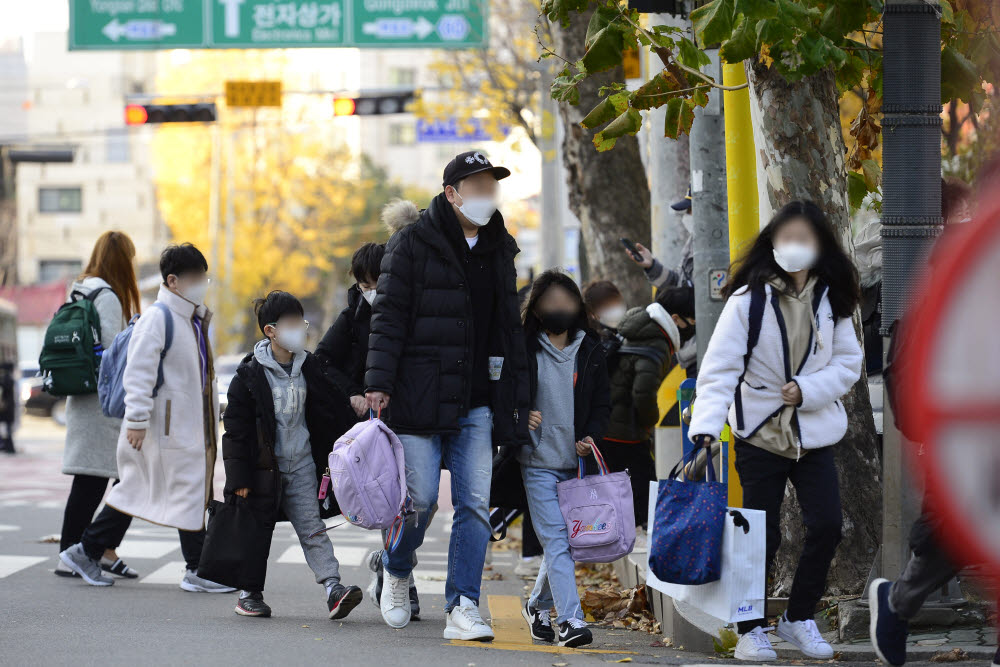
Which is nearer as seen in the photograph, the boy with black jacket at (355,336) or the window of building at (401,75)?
the boy with black jacket at (355,336)

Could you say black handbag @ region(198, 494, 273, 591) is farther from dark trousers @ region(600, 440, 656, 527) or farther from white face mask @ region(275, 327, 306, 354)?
dark trousers @ region(600, 440, 656, 527)

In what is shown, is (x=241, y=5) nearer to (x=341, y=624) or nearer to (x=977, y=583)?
(x=341, y=624)

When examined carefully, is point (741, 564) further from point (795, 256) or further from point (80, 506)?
point (80, 506)

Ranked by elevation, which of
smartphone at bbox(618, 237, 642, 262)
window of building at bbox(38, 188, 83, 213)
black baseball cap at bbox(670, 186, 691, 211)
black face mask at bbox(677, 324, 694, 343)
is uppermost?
window of building at bbox(38, 188, 83, 213)

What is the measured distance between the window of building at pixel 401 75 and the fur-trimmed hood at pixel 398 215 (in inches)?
3215

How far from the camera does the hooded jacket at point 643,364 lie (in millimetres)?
8383

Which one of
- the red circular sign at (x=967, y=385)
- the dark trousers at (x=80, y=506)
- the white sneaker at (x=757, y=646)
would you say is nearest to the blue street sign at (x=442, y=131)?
the dark trousers at (x=80, y=506)

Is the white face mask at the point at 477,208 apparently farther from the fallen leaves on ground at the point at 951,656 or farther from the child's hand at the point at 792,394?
the fallen leaves on ground at the point at 951,656

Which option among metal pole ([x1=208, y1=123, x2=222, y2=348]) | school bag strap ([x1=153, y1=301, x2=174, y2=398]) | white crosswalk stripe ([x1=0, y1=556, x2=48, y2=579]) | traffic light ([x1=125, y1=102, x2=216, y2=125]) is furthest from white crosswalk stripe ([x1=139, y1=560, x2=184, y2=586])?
metal pole ([x1=208, y1=123, x2=222, y2=348])

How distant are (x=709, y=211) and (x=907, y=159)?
102 inches

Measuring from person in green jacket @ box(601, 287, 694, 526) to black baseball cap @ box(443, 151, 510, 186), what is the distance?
2.40 m

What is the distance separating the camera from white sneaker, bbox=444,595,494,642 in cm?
603

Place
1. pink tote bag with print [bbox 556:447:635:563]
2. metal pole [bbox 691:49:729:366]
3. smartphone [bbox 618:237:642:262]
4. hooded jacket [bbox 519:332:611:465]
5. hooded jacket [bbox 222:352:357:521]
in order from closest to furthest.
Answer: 1. pink tote bag with print [bbox 556:447:635:563]
2. hooded jacket [bbox 519:332:611:465]
3. hooded jacket [bbox 222:352:357:521]
4. metal pole [bbox 691:49:729:366]
5. smartphone [bbox 618:237:642:262]

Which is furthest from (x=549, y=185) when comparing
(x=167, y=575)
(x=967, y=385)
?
(x=967, y=385)
